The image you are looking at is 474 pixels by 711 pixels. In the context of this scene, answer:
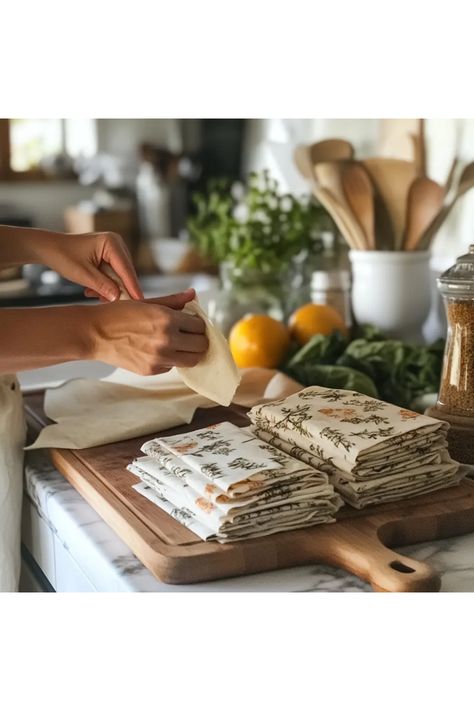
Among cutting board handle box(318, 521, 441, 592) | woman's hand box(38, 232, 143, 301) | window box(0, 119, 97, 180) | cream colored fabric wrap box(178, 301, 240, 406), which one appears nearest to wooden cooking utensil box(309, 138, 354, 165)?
woman's hand box(38, 232, 143, 301)

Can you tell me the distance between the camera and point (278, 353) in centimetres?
115

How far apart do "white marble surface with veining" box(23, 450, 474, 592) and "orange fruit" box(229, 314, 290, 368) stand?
36 centimetres

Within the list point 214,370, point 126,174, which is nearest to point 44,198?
point 126,174

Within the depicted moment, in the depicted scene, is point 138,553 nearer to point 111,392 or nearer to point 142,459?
point 142,459

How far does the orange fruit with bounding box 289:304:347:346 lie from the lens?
120cm

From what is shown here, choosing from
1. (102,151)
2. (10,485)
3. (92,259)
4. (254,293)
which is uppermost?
(102,151)

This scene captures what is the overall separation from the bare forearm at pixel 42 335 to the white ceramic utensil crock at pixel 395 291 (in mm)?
680

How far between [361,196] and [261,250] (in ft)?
0.60

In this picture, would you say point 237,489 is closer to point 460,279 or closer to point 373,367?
point 460,279

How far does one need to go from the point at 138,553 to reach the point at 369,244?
750 millimetres

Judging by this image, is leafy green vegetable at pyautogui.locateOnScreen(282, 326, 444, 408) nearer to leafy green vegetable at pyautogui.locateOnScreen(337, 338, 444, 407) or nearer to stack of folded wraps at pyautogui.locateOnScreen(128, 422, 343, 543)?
leafy green vegetable at pyautogui.locateOnScreen(337, 338, 444, 407)

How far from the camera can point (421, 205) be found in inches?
49.7
